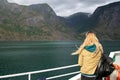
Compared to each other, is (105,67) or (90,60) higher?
(90,60)

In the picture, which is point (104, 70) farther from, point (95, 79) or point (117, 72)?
point (117, 72)

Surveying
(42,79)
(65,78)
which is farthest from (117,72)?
(65,78)

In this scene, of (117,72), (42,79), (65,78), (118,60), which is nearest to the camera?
(42,79)

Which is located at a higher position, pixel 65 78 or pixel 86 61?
pixel 86 61

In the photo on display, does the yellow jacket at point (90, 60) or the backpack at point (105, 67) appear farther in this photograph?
the yellow jacket at point (90, 60)

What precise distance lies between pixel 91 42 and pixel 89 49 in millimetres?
143

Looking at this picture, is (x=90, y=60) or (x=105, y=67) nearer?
(x=105, y=67)

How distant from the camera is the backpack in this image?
14.1 feet

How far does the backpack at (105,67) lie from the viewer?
4.29m

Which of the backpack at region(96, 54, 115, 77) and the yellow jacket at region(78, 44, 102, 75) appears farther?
the yellow jacket at region(78, 44, 102, 75)

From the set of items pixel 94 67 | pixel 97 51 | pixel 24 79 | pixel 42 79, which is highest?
pixel 97 51

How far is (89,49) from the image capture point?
4496 mm

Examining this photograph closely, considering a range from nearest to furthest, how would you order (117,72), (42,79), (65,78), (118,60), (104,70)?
(104,70) → (42,79) → (117,72) → (118,60) → (65,78)

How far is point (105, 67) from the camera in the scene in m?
4.30
